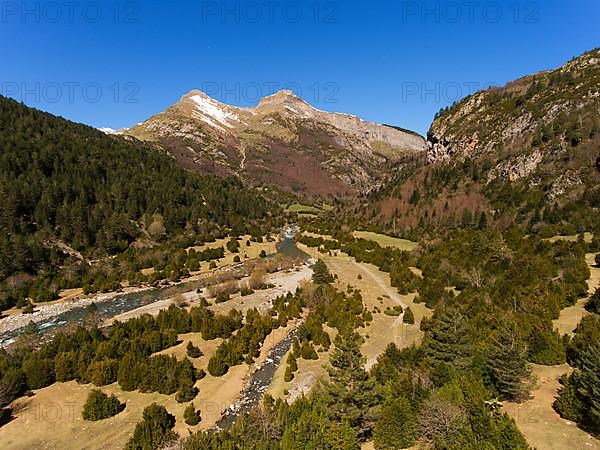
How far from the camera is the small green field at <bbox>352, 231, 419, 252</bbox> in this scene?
75.3 meters

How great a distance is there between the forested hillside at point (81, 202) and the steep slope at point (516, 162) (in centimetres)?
4826

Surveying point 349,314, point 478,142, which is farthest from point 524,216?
point 349,314

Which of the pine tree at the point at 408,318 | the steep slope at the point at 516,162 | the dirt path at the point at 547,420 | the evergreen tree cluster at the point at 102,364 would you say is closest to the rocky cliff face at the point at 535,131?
the steep slope at the point at 516,162

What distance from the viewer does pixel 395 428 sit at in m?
14.3

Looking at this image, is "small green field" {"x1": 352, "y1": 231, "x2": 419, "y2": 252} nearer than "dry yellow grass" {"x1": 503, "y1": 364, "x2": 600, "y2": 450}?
No

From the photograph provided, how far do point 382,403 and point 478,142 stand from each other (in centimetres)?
10369

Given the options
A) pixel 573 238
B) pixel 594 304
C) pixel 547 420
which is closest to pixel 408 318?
pixel 594 304

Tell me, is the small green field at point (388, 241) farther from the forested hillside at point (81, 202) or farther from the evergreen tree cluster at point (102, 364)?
the evergreen tree cluster at point (102, 364)

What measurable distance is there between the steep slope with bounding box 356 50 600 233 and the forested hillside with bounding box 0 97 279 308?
158 ft

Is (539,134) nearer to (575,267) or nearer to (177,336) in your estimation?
(575,267)

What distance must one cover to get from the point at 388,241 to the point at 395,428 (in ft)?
229

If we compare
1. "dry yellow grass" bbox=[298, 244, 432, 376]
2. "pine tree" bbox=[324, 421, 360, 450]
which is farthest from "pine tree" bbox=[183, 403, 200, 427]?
"dry yellow grass" bbox=[298, 244, 432, 376]

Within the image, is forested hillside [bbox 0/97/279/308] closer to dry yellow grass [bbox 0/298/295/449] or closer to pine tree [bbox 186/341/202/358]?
pine tree [bbox 186/341/202/358]

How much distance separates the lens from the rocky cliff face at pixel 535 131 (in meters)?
70.2
